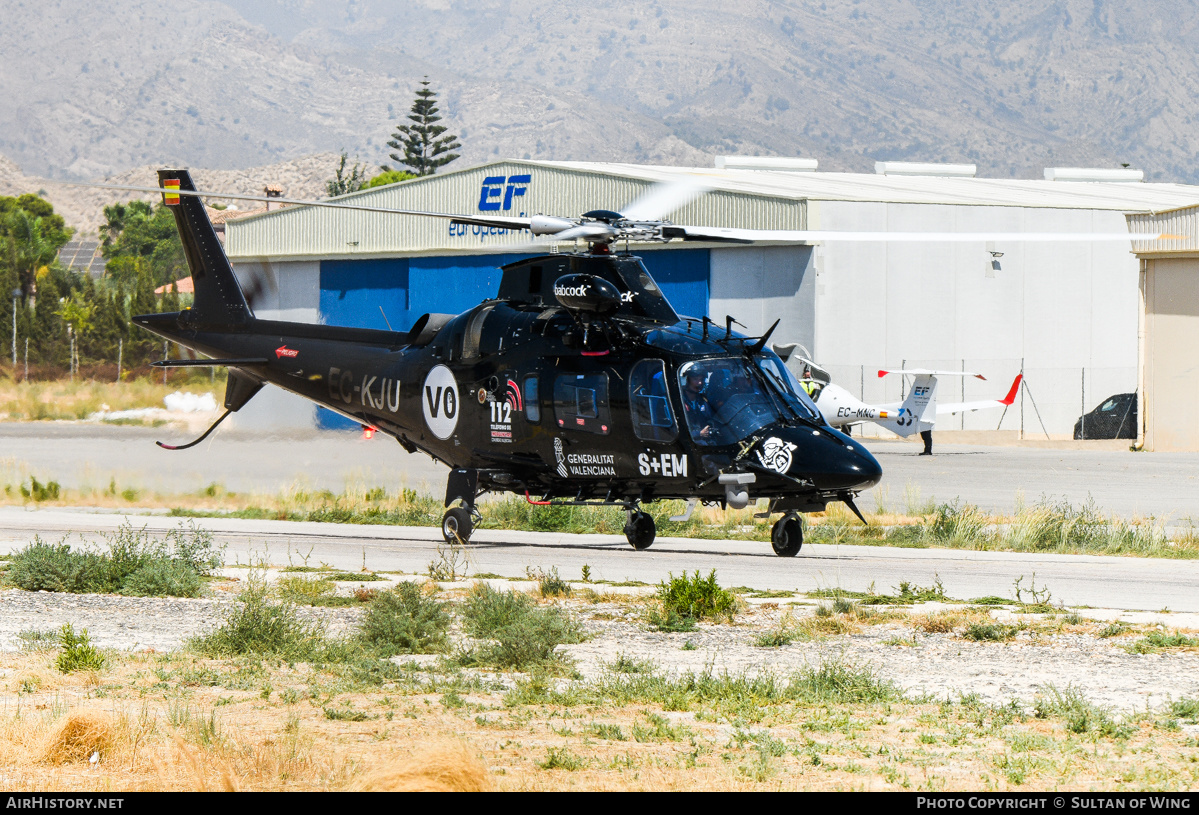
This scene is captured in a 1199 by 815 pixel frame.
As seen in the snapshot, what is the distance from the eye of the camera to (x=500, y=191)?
51.0 meters

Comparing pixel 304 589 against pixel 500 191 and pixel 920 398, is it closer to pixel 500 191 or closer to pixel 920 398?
pixel 920 398

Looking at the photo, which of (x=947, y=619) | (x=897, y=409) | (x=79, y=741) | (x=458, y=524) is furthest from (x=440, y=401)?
(x=897, y=409)

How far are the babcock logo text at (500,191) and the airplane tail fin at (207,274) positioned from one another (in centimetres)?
2671

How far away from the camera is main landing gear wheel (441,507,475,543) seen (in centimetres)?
2014

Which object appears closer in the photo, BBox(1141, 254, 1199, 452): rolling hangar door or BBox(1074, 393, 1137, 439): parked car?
BBox(1141, 254, 1199, 452): rolling hangar door

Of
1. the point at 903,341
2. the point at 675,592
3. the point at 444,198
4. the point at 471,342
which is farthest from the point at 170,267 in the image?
the point at 675,592

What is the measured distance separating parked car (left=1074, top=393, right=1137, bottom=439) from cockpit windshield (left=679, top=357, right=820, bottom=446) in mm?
34431

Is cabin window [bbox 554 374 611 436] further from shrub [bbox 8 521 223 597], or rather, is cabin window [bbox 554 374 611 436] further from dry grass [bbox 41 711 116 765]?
dry grass [bbox 41 711 116 765]

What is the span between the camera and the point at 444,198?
174 feet

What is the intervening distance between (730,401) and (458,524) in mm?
4959

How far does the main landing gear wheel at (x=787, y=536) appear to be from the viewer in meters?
18.4

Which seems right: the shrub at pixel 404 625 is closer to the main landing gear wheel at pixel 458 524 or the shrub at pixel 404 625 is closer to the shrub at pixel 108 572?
the shrub at pixel 108 572

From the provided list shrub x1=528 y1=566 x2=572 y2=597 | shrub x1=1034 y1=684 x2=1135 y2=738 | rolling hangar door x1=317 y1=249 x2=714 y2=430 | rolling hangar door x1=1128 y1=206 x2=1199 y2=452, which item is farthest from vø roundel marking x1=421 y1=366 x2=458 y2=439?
rolling hangar door x1=1128 y1=206 x2=1199 y2=452
